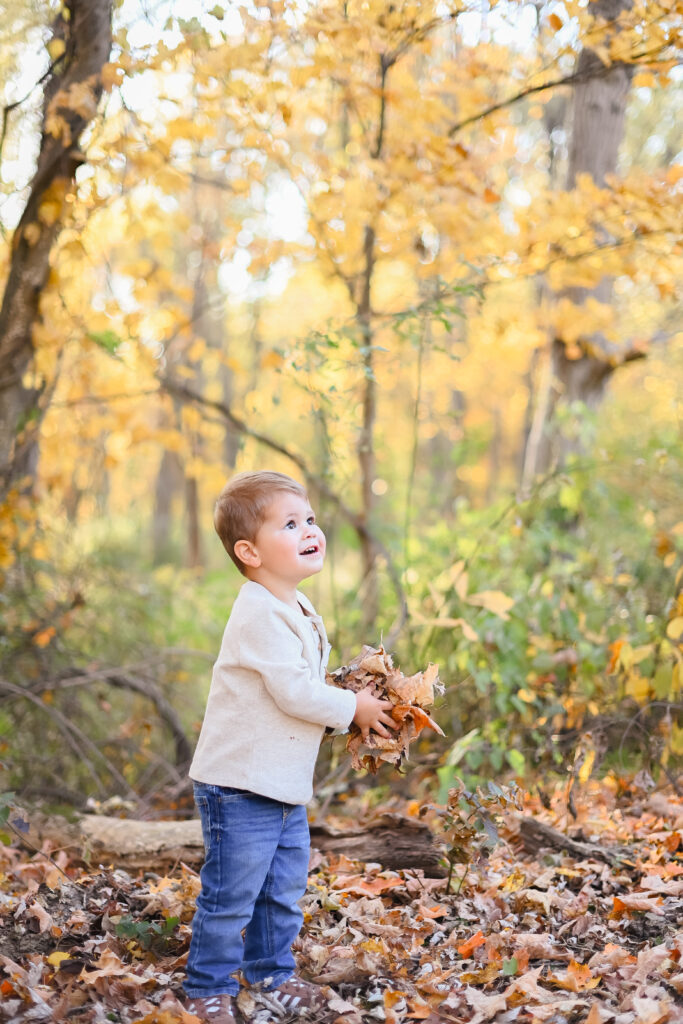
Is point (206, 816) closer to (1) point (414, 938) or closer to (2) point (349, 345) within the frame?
(1) point (414, 938)

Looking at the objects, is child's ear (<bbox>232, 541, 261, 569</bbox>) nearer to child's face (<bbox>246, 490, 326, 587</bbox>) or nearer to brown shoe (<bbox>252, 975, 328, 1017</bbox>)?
child's face (<bbox>246, 490, 326, 587</bbox>)

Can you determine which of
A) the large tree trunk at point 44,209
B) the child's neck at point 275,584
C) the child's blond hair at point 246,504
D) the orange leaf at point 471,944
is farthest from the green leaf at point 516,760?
the large tree trunk at point 44,209

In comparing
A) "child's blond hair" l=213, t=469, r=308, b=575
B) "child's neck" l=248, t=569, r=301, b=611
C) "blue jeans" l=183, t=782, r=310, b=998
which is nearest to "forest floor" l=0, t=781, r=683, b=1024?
"blue jeans" l=183, t=782, r=310, b=998

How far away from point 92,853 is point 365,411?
2.93 meters

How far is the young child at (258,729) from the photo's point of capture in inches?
94.8

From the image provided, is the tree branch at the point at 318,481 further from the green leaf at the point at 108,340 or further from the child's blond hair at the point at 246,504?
the child's blond hair at the point at 246,504

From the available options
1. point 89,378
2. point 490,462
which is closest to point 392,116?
point 89,378

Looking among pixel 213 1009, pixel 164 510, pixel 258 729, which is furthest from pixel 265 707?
pixel 164 510

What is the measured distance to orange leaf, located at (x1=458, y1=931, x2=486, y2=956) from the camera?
2684 millimetres

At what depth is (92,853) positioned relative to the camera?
133 inches

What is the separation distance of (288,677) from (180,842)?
1.37 metres

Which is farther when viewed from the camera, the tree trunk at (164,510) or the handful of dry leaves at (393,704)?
the tree trunk at (164,510)

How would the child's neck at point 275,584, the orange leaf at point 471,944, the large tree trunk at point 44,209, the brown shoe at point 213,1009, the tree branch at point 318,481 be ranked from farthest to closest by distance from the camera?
the tree branch at point 318,481
the large tree trunk at point 44,209
the orange leaf at point 471,944
the child's neck at point 275,584
the brown shoe at point 213,1009

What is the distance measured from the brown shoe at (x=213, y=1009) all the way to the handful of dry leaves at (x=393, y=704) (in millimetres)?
703
